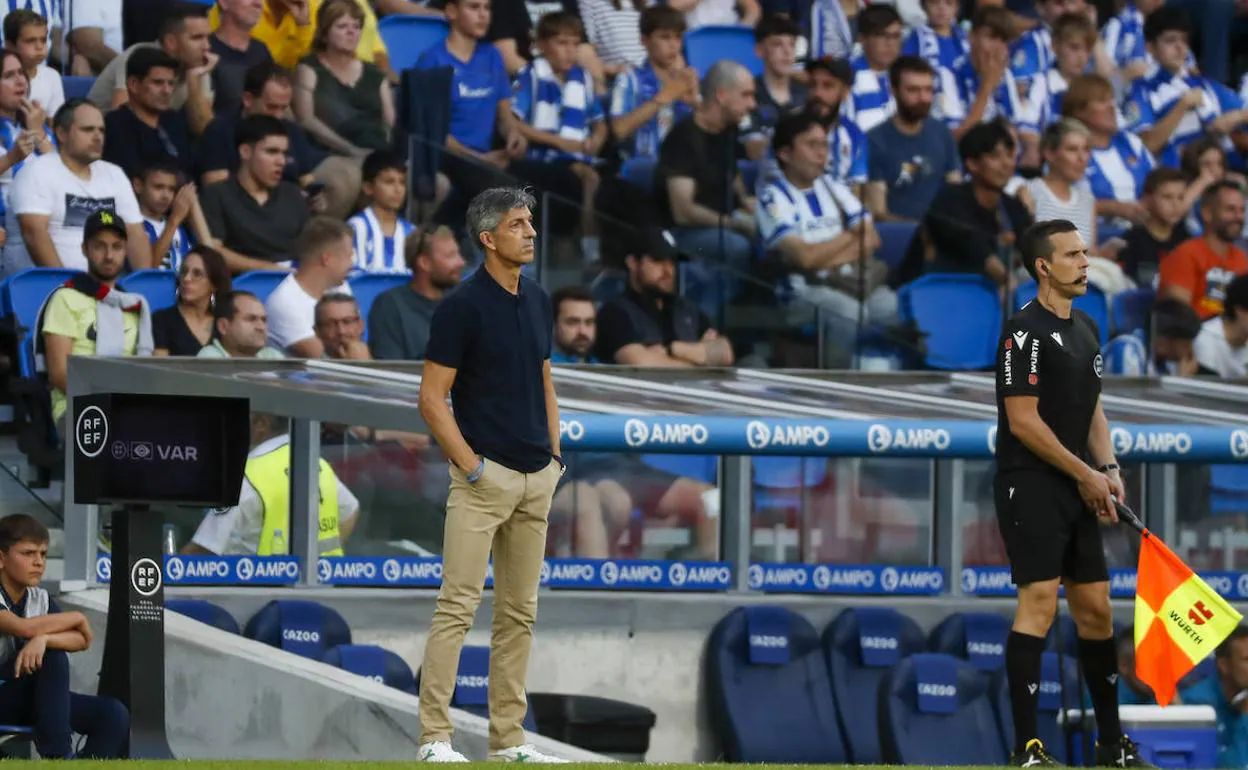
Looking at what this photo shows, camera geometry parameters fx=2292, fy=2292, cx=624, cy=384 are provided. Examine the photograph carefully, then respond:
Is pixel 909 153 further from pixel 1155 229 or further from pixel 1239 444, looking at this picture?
pixel 1239 444

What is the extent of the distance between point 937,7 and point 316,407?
737cm

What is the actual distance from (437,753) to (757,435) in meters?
4.09

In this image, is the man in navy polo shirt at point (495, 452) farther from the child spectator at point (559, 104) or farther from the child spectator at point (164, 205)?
the child spectator at point (559, 104)

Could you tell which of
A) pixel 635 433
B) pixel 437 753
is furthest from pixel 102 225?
pixel 437 753

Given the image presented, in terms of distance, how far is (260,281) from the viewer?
11.6m

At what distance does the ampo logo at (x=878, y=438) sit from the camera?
1069 cm

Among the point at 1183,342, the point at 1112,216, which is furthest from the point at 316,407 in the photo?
the point at 1112,216

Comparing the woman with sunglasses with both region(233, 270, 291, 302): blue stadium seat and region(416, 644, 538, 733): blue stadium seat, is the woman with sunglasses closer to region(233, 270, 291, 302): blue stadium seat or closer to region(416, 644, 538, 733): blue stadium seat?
region(233, 270, 291, 302): blue stadium seat

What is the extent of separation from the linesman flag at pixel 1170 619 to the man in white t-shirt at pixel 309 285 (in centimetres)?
525

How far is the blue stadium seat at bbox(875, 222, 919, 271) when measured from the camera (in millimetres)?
12828

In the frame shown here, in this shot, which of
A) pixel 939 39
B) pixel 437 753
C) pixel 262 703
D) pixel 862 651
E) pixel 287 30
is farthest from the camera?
pixel 939 39

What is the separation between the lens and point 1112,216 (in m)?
15.1

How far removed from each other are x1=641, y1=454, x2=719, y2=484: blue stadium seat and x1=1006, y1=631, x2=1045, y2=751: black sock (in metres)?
3.90

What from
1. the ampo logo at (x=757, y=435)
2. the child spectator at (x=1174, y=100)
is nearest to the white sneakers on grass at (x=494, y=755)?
the ampo logo at (x=757, y=435)
